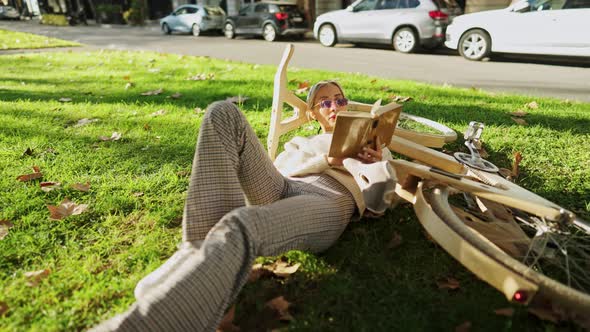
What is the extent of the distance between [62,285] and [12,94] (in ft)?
15.0

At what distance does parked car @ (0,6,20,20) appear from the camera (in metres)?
31.0

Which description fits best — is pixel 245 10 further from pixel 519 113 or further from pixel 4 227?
pixel 4 227

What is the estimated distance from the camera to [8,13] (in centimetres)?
3125

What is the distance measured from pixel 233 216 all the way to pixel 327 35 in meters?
10.4

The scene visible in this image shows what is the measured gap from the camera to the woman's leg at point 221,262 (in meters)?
1.28

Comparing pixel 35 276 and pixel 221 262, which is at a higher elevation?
pixel 221 262

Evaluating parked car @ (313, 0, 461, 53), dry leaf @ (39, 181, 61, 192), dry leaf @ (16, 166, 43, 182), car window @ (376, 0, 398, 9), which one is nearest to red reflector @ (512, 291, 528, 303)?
dry leaf @ (39, 181, 61, 192)

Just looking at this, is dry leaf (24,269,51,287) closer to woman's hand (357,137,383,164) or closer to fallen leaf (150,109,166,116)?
woman's hand (357,137,383,164)

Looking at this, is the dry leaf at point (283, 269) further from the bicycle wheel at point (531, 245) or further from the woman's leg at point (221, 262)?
the bicycle wheel at point (531, 245)

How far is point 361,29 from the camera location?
1036cm

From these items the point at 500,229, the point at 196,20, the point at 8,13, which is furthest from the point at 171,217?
the point at 8,13

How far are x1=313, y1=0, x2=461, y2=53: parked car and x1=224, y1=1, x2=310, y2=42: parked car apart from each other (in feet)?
6.67

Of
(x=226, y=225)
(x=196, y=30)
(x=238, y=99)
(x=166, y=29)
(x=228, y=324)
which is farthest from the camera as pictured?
(x=166, y=29)

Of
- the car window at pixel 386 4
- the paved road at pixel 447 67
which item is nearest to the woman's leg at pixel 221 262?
the paved road at pixel 447 67
